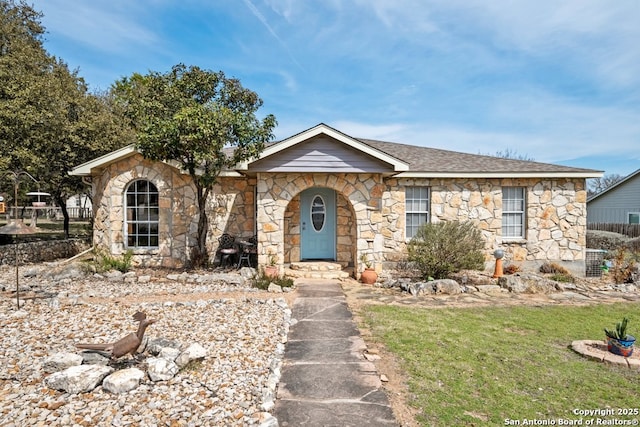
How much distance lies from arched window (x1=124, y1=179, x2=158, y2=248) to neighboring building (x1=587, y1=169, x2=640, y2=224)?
25779 millimetres

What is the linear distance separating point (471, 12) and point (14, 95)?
14913 millimetres

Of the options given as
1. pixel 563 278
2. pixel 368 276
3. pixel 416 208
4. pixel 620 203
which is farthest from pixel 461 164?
pixel 620 203

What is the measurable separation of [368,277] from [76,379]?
702 centimetres

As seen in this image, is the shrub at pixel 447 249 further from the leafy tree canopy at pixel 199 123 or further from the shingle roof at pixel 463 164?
the leafy tree canopy at pixel 199 123

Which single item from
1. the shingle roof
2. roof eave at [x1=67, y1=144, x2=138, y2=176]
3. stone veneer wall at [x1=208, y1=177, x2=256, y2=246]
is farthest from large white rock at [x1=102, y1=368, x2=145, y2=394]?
the shingle roof

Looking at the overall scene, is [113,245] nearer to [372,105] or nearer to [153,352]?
[153,352]

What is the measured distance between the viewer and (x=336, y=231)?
36.3 ft

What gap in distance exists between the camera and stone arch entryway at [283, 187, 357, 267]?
1093 cm

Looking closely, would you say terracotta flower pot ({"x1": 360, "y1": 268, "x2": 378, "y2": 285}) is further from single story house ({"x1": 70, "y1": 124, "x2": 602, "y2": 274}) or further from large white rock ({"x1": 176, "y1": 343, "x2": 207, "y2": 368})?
large white rock ({"x1": 176, "y1": 343, "x2": 207, "y2": 368})

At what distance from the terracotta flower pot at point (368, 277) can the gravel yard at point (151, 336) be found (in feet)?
8.32

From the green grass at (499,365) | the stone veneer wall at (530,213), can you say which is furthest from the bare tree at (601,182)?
the green grass at (499,365)

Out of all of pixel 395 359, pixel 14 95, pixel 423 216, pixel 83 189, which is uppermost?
pixel 14 95

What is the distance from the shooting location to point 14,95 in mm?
12086

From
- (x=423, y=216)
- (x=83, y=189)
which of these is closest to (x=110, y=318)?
(x=423, y=216)
